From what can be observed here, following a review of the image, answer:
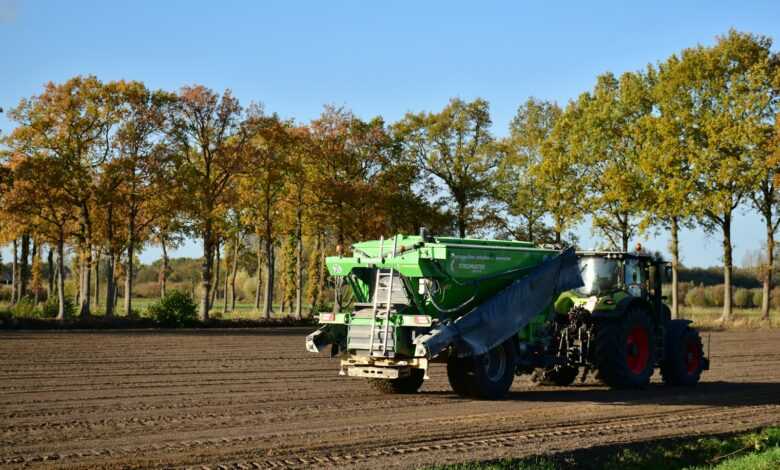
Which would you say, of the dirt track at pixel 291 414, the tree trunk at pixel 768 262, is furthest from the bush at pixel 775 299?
the dirt track at pixel 291 414

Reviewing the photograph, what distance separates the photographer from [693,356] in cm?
1998

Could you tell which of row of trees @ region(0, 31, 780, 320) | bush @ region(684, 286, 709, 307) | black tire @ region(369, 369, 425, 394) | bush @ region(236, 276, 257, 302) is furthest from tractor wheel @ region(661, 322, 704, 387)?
bush @ region(236, 276, 257, 302)

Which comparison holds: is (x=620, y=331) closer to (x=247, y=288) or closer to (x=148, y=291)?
(x=247, y=288)

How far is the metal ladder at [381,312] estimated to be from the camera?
52.6 ft

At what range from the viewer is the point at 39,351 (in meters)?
24.9

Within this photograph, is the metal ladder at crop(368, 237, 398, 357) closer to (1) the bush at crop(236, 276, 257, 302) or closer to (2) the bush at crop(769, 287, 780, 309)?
(2) the bush at crop(769, 287, 780, 309)

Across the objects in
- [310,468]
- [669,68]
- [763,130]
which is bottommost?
[310,468]

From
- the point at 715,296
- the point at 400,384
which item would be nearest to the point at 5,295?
the point at 715,296

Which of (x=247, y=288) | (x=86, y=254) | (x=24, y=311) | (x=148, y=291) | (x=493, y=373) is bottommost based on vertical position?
(x=493, y=373)

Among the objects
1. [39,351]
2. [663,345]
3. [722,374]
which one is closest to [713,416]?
[663,345]

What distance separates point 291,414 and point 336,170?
36.4 metres

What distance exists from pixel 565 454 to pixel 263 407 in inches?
221

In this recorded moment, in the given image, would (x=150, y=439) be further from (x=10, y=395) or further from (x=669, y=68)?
(x=669, y=68)

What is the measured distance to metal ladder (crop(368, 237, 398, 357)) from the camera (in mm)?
16047
